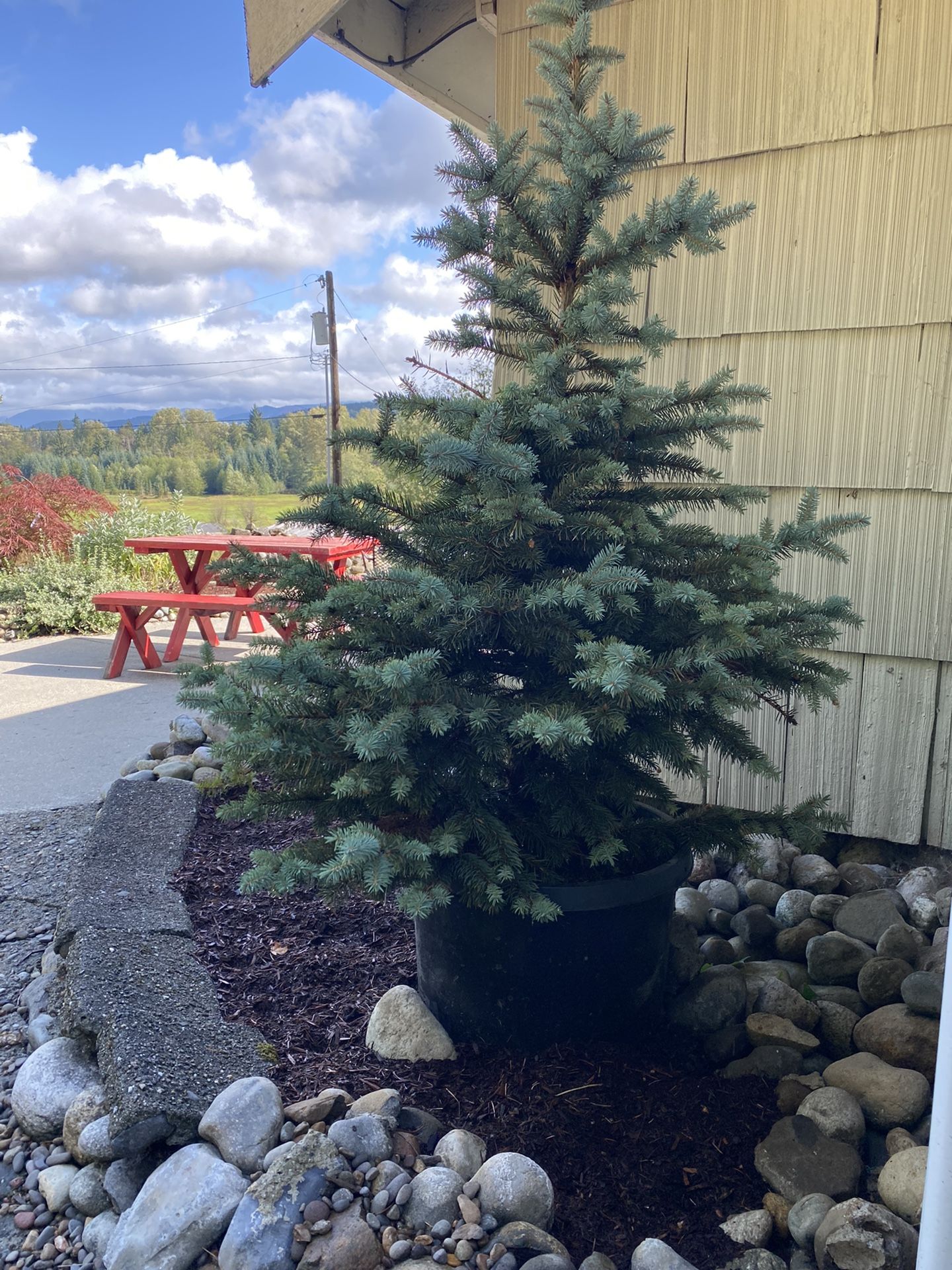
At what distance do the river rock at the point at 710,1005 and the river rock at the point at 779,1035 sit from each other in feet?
0.16

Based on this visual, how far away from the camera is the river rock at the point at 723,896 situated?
9.04 ft

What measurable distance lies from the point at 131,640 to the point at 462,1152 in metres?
5.46

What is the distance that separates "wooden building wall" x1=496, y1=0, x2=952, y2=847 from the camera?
2.78 meters

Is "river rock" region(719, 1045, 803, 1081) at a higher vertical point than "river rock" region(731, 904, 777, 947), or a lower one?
higher

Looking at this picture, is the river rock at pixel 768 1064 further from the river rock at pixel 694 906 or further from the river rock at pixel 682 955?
the river rock at pixel 694 906

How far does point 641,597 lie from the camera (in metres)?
1.92

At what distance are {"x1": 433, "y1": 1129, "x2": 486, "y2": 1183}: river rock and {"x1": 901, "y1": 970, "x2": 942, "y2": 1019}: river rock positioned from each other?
1.04m

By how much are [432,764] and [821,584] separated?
1.78 m

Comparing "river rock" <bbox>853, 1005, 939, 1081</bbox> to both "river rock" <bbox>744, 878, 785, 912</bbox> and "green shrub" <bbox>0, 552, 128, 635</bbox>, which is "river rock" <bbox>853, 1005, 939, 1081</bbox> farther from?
"green shrub" <bbox>0, 552, 128, 635</bbox>

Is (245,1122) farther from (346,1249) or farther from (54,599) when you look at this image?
(54,599)

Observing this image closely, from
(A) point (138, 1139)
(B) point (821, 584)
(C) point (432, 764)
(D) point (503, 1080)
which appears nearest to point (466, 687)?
(C) point (432, 764)

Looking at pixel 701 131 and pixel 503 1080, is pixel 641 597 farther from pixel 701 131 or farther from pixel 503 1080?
pixel 701 131

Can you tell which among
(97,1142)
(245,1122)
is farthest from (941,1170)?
(97,1142)

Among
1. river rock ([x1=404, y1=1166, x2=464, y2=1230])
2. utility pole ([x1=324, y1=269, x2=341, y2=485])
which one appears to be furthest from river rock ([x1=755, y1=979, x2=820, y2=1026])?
utility pole ([x1=324, y1=269, x2=341, y2=485])
